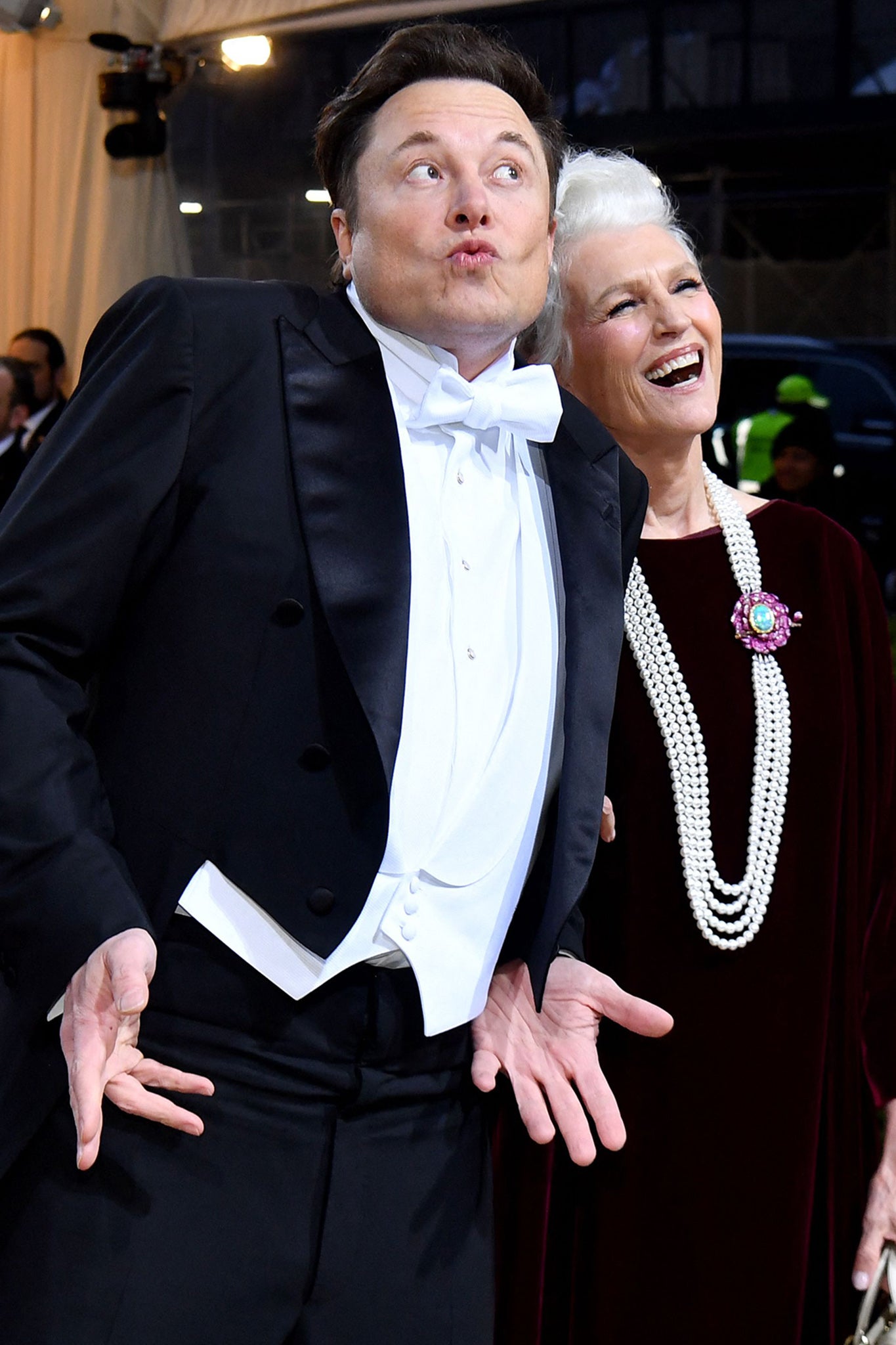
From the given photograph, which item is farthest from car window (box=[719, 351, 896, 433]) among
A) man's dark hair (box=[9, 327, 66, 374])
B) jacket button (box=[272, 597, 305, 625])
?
jacket button (box=[272, 597, 305, 625])

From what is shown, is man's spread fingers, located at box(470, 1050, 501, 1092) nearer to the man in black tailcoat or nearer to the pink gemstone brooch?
the man in black tailcoat

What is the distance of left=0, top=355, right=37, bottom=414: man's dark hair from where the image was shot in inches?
186

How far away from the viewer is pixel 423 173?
129 cm

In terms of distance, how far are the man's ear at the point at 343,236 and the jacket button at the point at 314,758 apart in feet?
1.57

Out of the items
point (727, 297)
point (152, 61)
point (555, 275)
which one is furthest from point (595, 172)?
point (727, 297)

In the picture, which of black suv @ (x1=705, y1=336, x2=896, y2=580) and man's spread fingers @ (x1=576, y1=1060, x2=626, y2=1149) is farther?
black suv @ (x1=705, y1=336, x2=896, y2=580)

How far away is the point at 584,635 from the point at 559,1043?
0.37 meters

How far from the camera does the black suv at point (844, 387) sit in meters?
5.93

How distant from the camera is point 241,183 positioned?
6055 millimetres

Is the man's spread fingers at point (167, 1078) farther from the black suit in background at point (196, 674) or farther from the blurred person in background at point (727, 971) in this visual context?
the blurred person in background at point (727, 971)

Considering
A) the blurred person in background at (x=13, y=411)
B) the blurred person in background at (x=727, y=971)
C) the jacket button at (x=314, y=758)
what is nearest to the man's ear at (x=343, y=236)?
the blurred person in background at (x=727, y=971)

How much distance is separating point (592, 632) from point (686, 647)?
1.30 ft

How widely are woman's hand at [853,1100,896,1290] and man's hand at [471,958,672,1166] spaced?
448 mm

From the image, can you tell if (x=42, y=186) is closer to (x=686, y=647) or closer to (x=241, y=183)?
(x=241, y=183)
